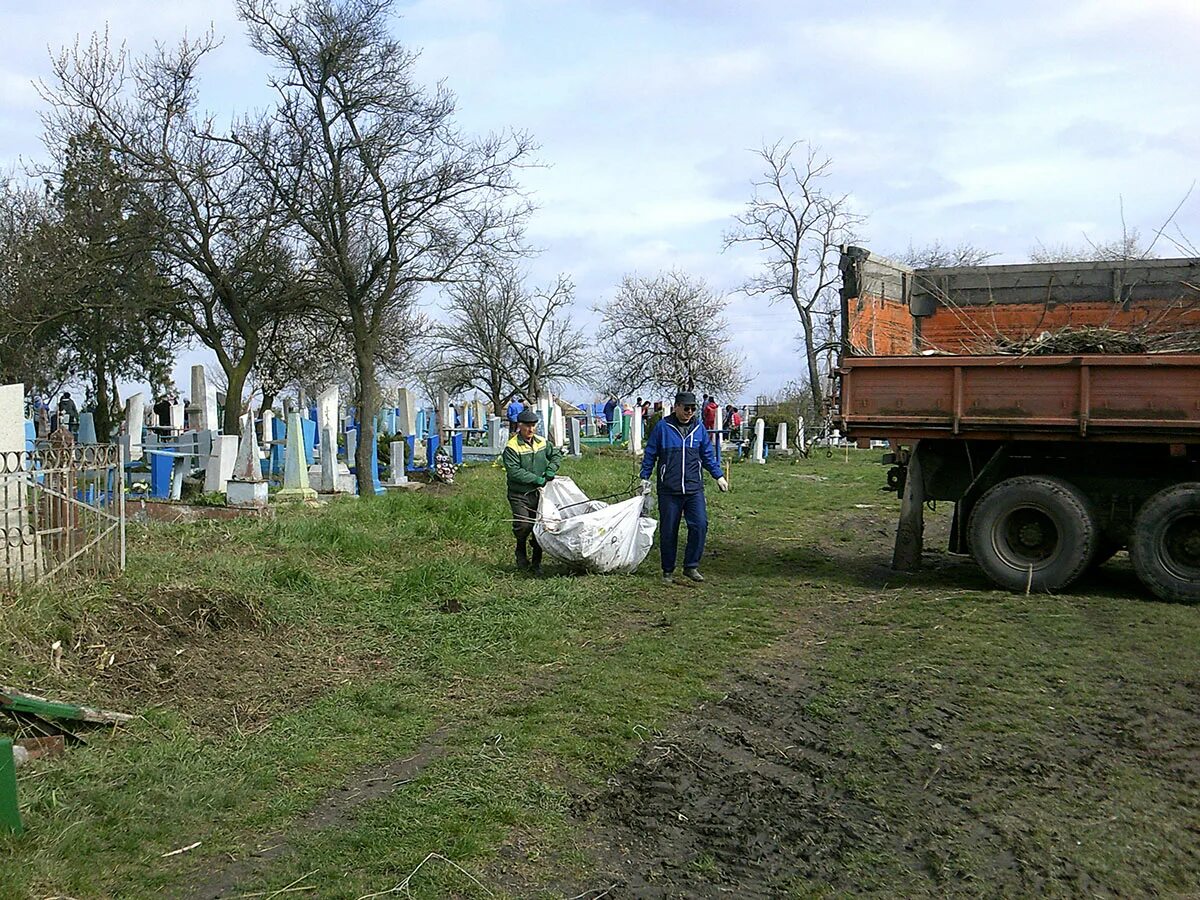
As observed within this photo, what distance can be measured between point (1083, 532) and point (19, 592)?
8.03m

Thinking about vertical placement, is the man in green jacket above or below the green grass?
above

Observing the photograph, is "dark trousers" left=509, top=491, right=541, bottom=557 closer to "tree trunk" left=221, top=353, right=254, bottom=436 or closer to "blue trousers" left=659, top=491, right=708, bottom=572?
"blue trousers" left=659, top=491, right=708, bottom=572

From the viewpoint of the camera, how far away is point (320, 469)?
55.9 feet

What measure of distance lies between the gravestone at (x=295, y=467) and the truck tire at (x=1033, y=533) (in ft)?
28.5

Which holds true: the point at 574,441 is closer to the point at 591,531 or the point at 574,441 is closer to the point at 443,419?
the point at 443,419

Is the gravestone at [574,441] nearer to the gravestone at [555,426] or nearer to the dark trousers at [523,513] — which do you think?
the gravestone at [555,426]

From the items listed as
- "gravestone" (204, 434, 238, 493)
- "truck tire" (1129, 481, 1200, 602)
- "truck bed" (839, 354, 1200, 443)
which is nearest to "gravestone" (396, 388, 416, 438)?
"gravestone" (204, 434, 238, 493)

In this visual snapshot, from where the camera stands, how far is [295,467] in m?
15.0

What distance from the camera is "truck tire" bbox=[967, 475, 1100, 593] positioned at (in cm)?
950

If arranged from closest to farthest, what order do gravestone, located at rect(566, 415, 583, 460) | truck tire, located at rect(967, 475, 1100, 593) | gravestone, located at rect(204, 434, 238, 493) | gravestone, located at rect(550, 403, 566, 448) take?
truck tire, located at rect(967, 475, 1100, 593), gravestone, located at rect(204, 434, 238, 493), gravestone, located at rect(550, 403, 566, 448), gravestone, located at rect(566, 415, 583, 460)

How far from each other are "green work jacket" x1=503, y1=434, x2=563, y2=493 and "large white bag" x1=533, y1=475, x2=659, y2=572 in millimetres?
135

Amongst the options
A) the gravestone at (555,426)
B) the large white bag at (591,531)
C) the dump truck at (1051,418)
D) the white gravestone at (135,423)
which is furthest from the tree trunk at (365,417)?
the gravestone at (555,426)

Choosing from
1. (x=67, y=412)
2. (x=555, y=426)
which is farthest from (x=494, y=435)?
(x=67, y=412)

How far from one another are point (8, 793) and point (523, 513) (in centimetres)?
654
